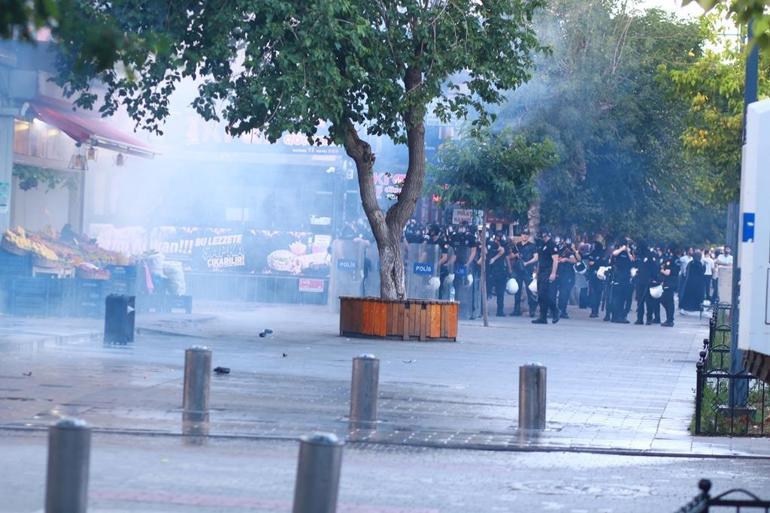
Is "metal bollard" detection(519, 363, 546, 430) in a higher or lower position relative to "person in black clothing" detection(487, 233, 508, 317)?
lower

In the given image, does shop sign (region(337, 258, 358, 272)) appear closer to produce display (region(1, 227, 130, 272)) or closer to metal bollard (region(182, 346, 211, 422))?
produce display (region(1, 227, 130, 272))

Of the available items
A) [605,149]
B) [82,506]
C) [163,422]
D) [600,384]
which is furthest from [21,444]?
[605,149]

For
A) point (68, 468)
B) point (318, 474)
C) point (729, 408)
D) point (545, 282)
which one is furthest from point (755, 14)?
point (545, 282)

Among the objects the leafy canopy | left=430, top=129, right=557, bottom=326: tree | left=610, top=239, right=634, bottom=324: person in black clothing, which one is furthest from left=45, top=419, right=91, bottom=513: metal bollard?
left=610, top=239, right=634, bottom=324: person in black clothing

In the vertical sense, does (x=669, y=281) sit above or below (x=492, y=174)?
below

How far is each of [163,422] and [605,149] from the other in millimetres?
32996

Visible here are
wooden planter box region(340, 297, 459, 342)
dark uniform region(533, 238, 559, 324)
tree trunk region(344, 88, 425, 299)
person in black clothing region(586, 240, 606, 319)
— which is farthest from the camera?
person in black clothing region(586, 240, 606, 319)

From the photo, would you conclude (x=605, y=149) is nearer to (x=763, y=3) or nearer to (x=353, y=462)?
(x=353, y=462)

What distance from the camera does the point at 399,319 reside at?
26.0m

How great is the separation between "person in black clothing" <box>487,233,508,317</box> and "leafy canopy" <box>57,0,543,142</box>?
961cm

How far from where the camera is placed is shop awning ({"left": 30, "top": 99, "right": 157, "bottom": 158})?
2959 centimetres

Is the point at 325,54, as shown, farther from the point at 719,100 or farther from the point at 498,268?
the point at 498,268

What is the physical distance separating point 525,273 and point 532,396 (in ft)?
76.2

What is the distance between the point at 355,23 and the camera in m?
23.7
